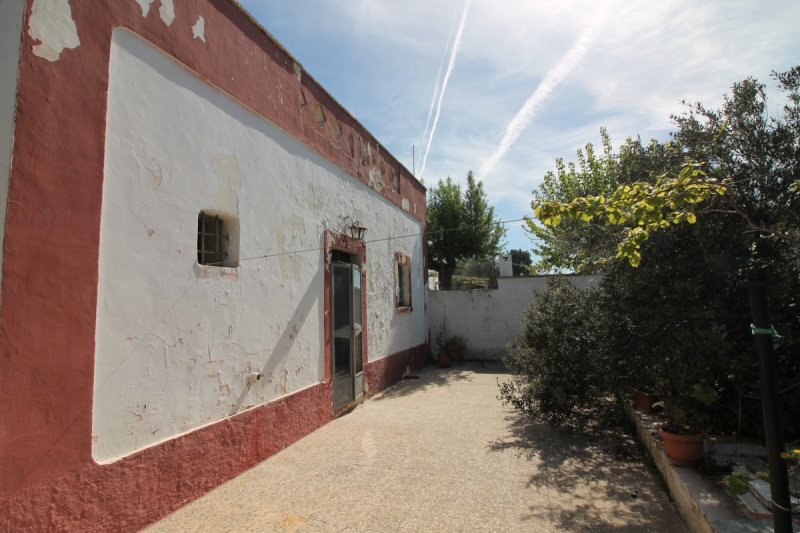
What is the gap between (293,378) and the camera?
5211mm

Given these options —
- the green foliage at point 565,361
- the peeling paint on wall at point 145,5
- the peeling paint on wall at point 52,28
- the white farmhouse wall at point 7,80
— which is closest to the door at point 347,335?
the green foliage at point 565,361

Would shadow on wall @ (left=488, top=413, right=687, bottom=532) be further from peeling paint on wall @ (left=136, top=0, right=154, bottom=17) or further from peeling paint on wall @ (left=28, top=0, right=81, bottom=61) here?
peeling paint on wall @ (left=136, top=0, right=154, bottom=17)

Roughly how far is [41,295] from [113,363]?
0.68m

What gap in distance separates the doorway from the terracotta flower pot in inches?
161

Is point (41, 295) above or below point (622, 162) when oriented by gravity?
below

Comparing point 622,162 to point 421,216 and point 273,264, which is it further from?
point 421,216

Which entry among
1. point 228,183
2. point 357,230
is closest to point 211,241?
point 228,183

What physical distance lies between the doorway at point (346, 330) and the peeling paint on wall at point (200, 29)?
10.5 feet

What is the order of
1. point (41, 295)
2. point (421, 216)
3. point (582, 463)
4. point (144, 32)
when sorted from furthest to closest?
point (421, 216), point (582, 463), point (144, 32), point (41, 295)

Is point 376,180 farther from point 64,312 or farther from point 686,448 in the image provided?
point 686,448

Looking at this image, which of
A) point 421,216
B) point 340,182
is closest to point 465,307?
point 421,216

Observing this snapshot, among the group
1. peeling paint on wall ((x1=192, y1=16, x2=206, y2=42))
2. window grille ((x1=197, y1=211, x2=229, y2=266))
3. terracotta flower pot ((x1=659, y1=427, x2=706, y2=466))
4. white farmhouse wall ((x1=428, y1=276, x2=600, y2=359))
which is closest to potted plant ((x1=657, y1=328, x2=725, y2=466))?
terracotta flower pot ((x1=659, y1=427, x2=706, y2=466))

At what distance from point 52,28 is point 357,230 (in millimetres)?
4662

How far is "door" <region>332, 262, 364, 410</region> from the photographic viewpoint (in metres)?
6.41
